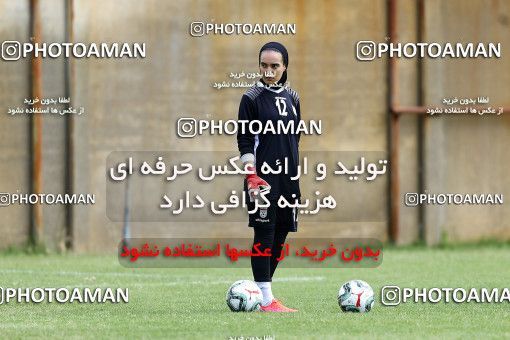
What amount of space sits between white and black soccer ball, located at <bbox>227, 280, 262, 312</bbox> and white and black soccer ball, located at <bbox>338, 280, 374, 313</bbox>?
609mm

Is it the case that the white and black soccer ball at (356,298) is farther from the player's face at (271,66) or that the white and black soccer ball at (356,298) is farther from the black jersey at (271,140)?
the player's face at (271,66)

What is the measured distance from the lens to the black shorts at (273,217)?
941 centimetres

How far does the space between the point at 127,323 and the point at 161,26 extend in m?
9.00

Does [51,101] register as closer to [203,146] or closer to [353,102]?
[203,146]

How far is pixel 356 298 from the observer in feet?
30.6

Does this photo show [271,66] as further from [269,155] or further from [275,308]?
[275,308]

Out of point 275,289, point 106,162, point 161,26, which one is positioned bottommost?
point 275,289

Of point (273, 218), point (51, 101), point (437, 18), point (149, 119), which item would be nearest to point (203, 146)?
point (149, 119)

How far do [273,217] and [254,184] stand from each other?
0.96 ft

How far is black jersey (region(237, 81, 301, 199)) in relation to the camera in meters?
9.48

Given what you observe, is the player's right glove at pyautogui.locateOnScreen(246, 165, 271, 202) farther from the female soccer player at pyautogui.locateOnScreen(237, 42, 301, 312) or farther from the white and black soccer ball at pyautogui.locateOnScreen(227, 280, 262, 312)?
the white and black soccer ball at pyautogui.locateOnScreen(227, 280, 262, 312)

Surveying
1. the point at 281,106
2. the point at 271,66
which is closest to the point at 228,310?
the point at 281,106

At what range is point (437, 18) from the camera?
1788 cm

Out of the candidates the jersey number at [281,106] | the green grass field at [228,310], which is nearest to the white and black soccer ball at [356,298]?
the green grass field at [228,310]
